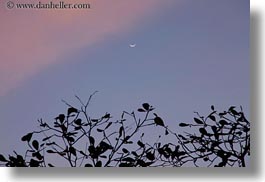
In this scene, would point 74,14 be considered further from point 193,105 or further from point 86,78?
→ point 193,105

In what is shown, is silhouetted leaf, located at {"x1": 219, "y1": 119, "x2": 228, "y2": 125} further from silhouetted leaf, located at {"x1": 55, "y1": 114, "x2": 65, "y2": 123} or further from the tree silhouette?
silhouetted leaf, located at {"x1": 55, "y1": 114, "x2": 65, "y2": 123}

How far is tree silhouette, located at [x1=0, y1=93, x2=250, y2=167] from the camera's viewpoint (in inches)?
45.2

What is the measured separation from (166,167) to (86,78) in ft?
1.12

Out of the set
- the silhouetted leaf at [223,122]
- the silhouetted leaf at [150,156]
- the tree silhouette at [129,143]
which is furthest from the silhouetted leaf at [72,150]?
the silhouetted leaf at [223,122]

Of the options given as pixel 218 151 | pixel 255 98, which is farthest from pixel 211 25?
pixel 218 151

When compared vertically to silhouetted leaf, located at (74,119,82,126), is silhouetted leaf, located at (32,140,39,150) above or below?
below

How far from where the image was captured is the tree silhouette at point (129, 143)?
45.2 inches

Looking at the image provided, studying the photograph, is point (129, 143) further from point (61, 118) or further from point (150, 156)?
point (61, 118)

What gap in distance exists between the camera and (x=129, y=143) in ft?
3.79

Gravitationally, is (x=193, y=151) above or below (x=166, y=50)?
below

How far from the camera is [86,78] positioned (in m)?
1.15

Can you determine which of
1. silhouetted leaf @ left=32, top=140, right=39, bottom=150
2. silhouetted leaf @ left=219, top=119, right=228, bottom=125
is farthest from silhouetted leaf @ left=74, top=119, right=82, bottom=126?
silhouetted leaf @ left=219, top=119, right=228, bottom=125

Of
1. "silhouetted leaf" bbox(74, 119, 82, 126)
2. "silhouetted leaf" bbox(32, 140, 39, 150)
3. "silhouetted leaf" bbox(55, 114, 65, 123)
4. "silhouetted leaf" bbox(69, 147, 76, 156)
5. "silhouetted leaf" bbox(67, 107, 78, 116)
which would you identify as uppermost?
"silhouetted leaf" bbox(67, 107, 78, 116)

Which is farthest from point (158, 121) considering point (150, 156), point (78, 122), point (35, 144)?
point (35, 144)
